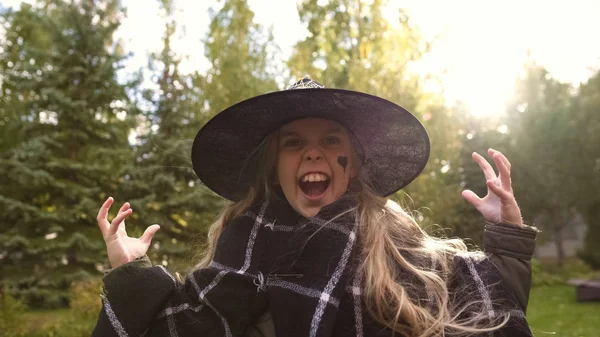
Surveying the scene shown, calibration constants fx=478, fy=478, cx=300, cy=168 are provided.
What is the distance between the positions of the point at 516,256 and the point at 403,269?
41cm

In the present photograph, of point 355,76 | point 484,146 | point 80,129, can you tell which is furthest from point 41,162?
point 484,146

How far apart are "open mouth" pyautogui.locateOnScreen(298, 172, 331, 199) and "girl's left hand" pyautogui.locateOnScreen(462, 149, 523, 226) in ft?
2.05

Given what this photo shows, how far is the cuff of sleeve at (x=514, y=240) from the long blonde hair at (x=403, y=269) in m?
0.21

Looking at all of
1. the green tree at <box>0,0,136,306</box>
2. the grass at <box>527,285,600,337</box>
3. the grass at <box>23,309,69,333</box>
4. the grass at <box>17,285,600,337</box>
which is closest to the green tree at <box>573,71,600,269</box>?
the grass at <box>527,285,600,337</box>

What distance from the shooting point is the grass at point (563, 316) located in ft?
22.8

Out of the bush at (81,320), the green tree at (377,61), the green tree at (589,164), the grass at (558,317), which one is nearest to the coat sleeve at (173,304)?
the green tree at (377,61)

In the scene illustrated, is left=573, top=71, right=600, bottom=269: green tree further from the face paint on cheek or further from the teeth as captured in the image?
the teeth

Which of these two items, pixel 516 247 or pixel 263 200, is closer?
pixel 516 247

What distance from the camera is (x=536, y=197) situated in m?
19.1

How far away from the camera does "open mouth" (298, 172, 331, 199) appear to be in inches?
84.4

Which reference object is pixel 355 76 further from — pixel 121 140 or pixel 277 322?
pixel 121 140

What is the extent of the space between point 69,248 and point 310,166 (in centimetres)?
1062

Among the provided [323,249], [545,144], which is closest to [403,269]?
[323,249]

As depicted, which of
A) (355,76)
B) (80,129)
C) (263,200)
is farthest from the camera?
(80,129)
